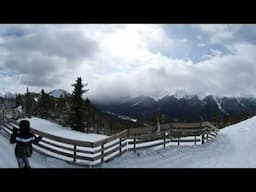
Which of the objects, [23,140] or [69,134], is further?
[69,134]

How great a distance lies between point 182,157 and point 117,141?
270 centimetres

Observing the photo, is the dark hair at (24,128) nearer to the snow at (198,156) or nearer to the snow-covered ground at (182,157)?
the snow-covered ground at (182,157)

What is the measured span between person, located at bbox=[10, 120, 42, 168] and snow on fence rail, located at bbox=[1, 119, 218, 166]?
10.6ft

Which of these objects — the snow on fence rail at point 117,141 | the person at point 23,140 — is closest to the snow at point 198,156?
the snow on fence rail at point 117,141

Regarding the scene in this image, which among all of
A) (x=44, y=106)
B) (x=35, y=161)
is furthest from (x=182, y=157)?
(x=44, y=106)

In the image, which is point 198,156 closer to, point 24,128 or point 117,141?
point 117,141

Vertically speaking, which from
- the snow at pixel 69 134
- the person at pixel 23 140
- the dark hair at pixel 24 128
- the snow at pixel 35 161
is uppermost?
the dark hair at pixel 24 128

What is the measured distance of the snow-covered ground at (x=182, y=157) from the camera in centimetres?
1225

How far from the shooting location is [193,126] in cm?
1814

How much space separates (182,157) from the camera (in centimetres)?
1416
